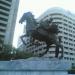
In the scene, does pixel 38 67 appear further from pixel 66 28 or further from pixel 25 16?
pixel 66 28

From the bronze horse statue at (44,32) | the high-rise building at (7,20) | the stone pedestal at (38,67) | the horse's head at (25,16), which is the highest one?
the high-rise building at (7,20)

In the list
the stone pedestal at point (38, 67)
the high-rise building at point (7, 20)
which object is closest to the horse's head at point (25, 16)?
the stone pedestal at point (38, 67)

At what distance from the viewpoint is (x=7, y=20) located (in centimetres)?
5431

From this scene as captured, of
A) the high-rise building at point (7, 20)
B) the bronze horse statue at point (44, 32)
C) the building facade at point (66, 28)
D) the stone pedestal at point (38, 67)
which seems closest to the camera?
the stone pedestal at point (38, 67)

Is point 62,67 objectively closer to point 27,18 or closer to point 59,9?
point 27,18

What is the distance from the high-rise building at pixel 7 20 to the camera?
5267 cm

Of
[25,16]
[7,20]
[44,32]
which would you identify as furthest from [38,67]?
[7,20]

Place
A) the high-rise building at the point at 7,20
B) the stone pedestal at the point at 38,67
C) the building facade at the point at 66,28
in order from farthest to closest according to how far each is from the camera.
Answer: the building facade at the point at 66,28, the high-rise building at the point at 7,20, the stone pedestal at the point at 38,67

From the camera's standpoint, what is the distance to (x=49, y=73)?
9.25 m

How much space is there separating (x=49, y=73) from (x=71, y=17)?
67316 millimetres

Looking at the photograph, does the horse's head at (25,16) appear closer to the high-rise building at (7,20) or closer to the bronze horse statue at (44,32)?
the bronze horse statue at (44,32)

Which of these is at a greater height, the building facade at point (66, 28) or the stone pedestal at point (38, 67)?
the building facade at point (66, 28)

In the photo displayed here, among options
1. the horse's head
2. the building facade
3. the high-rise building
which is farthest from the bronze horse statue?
the building facade

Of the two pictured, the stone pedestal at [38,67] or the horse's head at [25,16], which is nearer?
the stone pedestal at [38,67]
